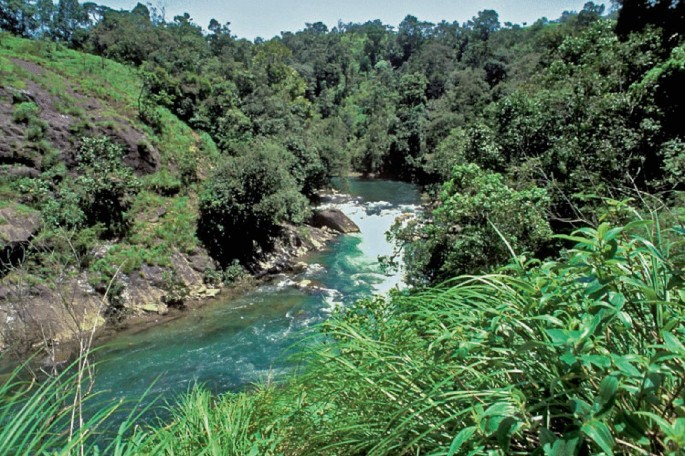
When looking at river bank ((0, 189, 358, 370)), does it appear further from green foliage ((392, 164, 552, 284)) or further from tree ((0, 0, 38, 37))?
tree ((0, 0, 38, 37))

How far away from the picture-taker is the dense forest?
1325mm

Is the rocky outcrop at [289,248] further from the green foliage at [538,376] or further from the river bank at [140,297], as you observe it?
the green foliage at [538,376]

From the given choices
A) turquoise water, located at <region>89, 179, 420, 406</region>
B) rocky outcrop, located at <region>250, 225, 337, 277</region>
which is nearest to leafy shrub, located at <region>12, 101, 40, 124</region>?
turquoise water, located at <region>89, 179, 420, 406</region>

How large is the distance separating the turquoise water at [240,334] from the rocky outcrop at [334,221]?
2.28m

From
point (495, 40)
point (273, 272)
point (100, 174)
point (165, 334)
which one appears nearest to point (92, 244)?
point (100, 174)

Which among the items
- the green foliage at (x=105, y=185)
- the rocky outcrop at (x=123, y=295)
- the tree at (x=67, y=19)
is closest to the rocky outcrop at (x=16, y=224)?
the rocky outcrop at (x=123, y=295)

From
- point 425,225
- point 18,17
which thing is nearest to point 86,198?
point 425,225

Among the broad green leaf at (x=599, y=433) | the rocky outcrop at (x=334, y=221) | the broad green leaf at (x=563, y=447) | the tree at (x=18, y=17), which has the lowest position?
the rocky outcrop at (x=334, y=221)

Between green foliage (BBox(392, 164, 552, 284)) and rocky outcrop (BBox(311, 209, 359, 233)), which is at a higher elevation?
green foliage (BBox(392, 164, 552, 284))

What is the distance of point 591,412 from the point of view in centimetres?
108

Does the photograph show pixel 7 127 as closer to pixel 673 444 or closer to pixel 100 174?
pixel 100 174

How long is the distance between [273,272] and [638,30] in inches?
703

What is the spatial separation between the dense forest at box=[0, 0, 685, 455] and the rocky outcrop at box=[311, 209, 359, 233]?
9.15 ft

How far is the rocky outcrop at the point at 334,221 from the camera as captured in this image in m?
23.4
